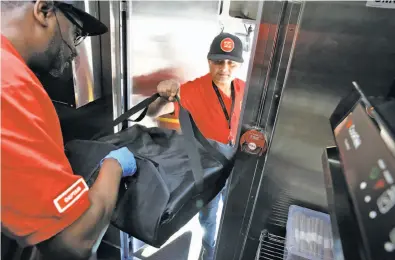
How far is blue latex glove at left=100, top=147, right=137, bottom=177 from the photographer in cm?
97

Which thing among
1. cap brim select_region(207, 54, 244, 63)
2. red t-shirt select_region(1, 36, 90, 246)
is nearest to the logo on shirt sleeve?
red t-shirt select_region(1, 36, 90, 246)

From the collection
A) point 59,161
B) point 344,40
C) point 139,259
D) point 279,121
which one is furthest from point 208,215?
point 344,40

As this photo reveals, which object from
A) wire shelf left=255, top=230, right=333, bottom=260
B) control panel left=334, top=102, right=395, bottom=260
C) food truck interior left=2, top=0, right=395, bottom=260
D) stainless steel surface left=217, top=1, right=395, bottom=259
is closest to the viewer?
control panel left=334, top=102, right=395, bottom=260

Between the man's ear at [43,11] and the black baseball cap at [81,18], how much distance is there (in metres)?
0.02

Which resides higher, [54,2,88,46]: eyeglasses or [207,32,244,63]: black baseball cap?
[54,2,88,46]: eyeglasses

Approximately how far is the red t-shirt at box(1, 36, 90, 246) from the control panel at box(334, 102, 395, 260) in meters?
0.64

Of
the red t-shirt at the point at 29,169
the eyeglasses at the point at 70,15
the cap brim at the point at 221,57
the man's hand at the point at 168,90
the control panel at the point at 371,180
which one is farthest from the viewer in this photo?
the cap brim at the point at 221,57

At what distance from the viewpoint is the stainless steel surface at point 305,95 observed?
2.48 ft

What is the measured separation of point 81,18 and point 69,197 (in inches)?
23.4

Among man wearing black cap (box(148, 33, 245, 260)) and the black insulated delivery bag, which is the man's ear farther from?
man wearing black cap (box(148, 33, 245, 260))

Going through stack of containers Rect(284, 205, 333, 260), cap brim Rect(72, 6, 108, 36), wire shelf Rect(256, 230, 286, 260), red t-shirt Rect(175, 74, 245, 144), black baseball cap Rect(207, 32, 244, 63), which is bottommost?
wire shelf Rect(256, 230, 286, 260)

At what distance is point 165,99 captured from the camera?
135cm

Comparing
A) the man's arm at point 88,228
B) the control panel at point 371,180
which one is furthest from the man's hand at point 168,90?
the control panel at point 371,180

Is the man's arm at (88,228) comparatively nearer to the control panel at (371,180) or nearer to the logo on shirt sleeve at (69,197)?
the logo on shirt sleeve at (69,197)
